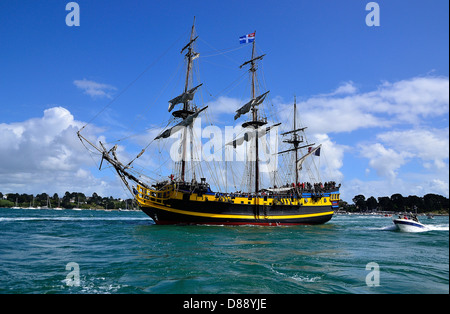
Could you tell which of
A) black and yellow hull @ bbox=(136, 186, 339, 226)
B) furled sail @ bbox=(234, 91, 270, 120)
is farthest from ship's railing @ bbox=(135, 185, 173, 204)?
furled sail @ bbox=(234, 91, 270, 120)

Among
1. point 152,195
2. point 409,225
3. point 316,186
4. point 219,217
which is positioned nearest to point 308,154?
point 316,186

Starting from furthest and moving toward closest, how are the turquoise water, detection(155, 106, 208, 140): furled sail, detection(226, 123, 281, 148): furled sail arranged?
detection(226, 123, 281, 148): furled sail < detection(155, 106, 208, 140): furled sail < the turquoise water

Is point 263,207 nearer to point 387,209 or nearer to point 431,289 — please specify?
point 431,289

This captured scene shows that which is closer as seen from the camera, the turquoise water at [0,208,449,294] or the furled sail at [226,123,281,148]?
the turquoise water at [0,208,449,294]

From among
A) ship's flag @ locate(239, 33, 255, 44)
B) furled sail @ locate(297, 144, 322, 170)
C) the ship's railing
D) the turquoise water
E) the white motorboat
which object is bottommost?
the white motorboat

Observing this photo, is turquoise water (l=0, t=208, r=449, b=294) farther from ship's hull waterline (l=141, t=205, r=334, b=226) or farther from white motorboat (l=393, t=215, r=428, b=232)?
white motorboat (l=393, t=215, r=428, b=232)

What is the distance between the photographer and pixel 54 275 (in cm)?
1180

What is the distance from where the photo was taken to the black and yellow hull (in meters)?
37.8

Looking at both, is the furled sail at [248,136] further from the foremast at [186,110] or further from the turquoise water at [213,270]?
the turquoise water at [213,270]

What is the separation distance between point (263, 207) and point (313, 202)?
11852 mm

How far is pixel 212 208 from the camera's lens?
38.8 meters
